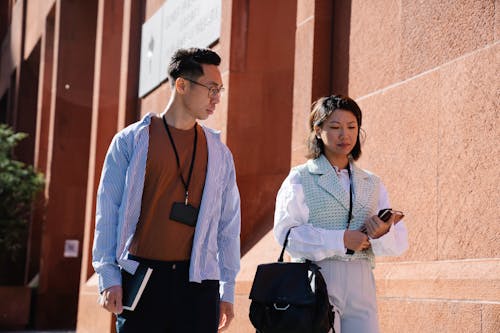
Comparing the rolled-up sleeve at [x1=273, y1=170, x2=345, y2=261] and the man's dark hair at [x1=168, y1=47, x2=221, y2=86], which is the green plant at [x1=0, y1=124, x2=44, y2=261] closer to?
the man's dark hair at [x1=168, y1=47, x2=221, y2=86]

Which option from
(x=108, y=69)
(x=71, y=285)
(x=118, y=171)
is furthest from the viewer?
(x=71, y=285)

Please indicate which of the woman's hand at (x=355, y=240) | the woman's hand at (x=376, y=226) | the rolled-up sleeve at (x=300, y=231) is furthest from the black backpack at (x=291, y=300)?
the woman's hand at (x=376, y=226)

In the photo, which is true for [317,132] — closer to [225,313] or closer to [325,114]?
[325,114]

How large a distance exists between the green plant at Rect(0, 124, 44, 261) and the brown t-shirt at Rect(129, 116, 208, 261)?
1352cm

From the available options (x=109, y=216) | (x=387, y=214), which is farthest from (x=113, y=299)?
(x=387, y=214)

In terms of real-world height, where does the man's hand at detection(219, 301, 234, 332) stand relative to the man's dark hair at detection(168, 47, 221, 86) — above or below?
below

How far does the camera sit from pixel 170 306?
3.83 metres

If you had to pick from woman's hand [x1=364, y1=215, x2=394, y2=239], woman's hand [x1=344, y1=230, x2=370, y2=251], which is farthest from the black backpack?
woman's hand [x1=364, y1=215, x2=394, y2=239]

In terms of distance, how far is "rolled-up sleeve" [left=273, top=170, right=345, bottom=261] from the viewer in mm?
3988

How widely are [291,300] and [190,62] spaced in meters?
1.14

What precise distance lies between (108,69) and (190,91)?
37.3 ft

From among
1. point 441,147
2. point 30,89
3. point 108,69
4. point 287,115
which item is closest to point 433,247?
point 441,147

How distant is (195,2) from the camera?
11.1 meters

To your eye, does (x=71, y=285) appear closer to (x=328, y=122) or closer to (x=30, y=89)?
(x=30, y=89)
